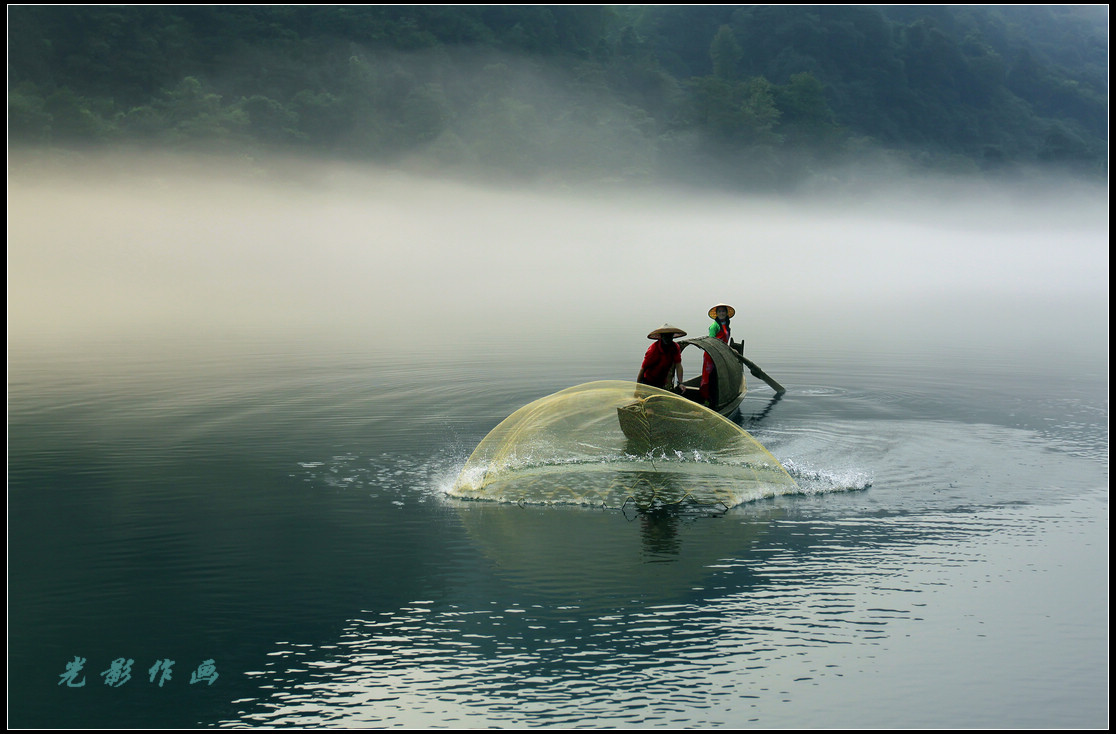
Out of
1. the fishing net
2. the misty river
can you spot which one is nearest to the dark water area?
the misty river

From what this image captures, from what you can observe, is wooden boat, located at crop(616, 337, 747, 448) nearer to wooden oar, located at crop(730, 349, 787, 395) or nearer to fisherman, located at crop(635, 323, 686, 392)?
fisherman, located at crop(635, 323, 686, 392)

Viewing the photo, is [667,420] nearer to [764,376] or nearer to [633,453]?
[633,453]

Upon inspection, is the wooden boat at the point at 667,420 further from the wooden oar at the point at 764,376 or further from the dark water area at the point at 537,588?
the wooden oar at the point at 764,376

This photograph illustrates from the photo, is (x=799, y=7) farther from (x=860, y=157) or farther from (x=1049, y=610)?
(x=1049, y=610)

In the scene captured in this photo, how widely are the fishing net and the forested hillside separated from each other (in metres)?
101

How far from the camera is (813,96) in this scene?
132m

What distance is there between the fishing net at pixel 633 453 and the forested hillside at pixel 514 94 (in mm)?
100606

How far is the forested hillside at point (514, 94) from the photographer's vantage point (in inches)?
4397

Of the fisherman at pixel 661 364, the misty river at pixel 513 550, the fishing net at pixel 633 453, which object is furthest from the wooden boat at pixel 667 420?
the misty river at pixel 513 550

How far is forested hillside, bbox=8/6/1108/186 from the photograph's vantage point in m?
112

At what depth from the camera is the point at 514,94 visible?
4737 inches

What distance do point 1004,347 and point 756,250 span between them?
8997cm

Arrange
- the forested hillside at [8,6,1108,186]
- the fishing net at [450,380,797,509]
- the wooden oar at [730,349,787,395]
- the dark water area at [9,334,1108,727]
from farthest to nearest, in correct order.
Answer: the forested hillside at [8,6,1108,186] < the wooden oar at [730,349,787,395] < the fishing net at [450,380,797,509] < the dark water area at [9,334,1108,727]

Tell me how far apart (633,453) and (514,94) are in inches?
4298
